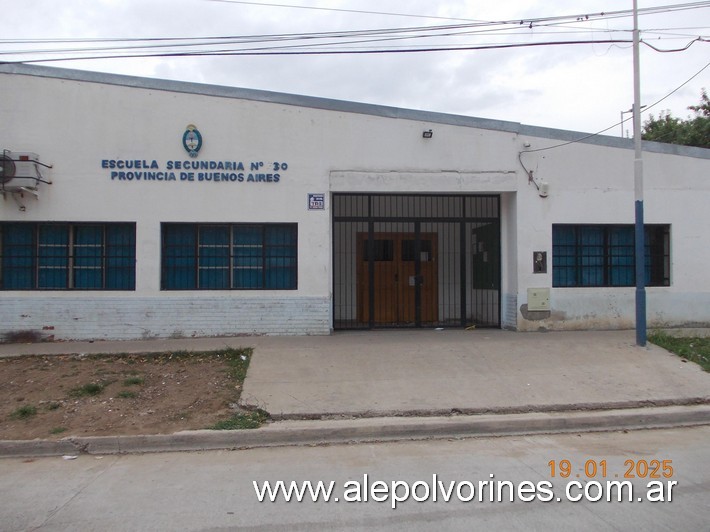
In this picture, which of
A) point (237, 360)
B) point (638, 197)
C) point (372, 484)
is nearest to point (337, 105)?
point (237, 360)

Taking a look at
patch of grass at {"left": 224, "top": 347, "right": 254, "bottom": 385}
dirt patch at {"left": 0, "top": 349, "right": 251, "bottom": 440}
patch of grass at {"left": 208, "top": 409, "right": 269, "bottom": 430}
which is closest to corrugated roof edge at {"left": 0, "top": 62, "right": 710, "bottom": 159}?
patch of grass at {"left": 224, "top": 347, "right": 254, "bottom": 385}

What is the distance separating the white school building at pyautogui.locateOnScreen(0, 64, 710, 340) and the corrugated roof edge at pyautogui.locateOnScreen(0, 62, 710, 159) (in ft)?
0.09

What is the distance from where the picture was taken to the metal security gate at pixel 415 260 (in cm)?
1277

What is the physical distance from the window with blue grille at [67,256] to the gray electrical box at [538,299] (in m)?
8.11

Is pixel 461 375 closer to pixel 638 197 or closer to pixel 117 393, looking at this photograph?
pixel 638 197

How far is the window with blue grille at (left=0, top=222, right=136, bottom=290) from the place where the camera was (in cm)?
1135

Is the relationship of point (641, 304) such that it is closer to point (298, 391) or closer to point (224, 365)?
point (298, 391)

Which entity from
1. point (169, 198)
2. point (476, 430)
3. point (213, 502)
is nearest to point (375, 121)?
point (169, 198)

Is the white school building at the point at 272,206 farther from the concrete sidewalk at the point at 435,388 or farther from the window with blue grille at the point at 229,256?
the concrete sidewalk at the point at 435,388

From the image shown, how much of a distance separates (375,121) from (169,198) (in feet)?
14.6

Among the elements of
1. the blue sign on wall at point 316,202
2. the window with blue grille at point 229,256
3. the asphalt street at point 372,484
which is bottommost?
the asphalt street at point 372,484

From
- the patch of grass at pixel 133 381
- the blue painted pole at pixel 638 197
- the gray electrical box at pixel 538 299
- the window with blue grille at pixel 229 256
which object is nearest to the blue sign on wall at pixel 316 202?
the window with blue grille at pixel 229 256

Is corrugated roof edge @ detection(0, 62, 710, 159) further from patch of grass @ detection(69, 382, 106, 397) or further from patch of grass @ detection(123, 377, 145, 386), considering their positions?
patch of grass @ detection(69, 382, 106, 397)

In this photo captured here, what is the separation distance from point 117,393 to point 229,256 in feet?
13.7
